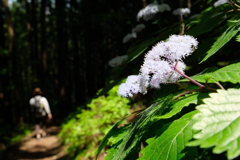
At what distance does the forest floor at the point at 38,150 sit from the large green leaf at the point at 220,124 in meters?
7.16

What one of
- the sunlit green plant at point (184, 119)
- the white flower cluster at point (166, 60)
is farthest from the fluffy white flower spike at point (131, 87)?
the white flower cluster at point (166, 60)

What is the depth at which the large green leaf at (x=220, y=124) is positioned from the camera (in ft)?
2.23

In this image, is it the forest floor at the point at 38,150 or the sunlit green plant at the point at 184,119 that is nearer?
the sunlit green plant at the point at 184,119

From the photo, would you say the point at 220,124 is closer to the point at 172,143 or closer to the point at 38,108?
the point at 172,143

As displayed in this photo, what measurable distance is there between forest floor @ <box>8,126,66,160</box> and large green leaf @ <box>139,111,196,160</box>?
6.88m

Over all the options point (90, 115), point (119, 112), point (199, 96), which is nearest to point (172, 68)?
point (199, 96)

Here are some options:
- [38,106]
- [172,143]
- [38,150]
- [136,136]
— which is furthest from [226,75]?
[38,150]

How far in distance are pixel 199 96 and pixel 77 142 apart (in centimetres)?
593

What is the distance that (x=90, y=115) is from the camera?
6609 mm

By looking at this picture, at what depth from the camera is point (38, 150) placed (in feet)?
29.3

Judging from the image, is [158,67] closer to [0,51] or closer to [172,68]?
[172,68]

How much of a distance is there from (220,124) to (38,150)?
376 inches

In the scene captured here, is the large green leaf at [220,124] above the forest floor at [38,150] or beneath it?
beneath

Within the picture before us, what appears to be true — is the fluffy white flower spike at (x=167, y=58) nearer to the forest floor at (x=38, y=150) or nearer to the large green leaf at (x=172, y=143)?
the large green leaf at (x=172, y=143)
